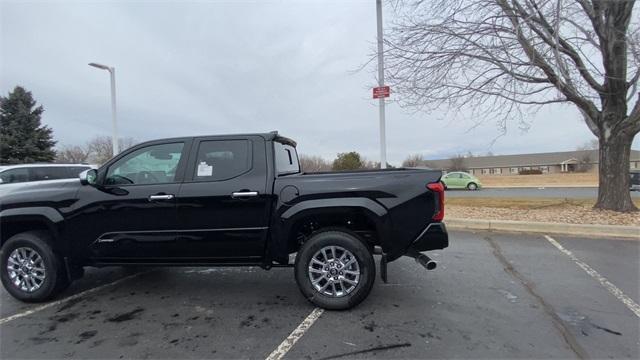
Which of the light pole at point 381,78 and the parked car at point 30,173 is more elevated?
the light pole at point 381,78

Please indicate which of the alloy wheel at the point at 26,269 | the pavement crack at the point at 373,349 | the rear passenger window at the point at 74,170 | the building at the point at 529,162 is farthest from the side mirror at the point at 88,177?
the building at the point at 529,162

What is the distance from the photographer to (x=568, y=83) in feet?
27.2

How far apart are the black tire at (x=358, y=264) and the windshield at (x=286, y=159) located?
0.97m

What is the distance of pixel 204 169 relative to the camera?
416 cm

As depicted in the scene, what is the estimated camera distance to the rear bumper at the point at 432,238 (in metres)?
3.88

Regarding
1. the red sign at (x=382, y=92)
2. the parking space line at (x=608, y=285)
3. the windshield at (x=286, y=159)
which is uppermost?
the red sign at (x=382, y=92)

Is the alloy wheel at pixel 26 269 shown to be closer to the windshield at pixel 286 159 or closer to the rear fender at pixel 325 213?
the rear fender at pixel 325 213

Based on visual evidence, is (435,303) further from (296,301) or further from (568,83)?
(568,83)

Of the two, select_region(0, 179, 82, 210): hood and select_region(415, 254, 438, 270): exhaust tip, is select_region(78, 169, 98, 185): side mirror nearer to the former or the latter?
select_region(0, 179, 82, 210): hood

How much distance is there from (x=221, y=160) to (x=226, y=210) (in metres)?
0.59

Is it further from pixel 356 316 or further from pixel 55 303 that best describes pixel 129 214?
pixel 356 316

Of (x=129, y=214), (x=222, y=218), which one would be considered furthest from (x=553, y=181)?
(x=129, y=214)

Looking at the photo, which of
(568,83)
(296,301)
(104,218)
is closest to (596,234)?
(568,83)

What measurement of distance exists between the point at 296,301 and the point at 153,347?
1537mm
